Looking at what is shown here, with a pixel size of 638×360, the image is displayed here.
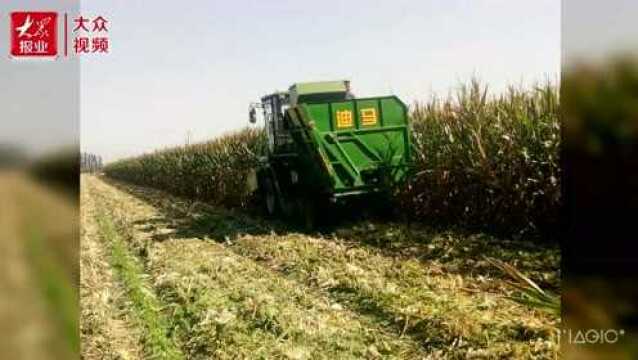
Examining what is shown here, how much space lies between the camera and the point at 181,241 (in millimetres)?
7328

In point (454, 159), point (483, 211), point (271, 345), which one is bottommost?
point (271, 345)

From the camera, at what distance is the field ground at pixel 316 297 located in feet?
10.6

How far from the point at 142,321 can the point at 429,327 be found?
1.92m

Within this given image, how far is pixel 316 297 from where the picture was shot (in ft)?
14.4

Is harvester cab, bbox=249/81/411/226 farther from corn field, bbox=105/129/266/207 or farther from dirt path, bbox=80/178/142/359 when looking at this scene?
dirt path, bbox=80/178/142/359

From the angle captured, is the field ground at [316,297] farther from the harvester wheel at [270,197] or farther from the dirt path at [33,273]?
the harvester wheel at [270,197]

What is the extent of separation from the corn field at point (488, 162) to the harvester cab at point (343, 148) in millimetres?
342

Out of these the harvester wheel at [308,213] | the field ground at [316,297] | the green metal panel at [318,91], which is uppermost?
the green metal panel at [318,91]

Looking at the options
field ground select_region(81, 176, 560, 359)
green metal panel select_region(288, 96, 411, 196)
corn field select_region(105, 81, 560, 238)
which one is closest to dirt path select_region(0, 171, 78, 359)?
field ground select_region(81, 176, 560, 359)

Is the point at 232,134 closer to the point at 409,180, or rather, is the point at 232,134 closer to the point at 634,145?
the point at 409,180

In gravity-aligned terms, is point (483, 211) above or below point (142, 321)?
above

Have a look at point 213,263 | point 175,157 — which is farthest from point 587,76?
point 175,157

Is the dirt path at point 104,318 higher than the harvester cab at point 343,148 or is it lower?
lower

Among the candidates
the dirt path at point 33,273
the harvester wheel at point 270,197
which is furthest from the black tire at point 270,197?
the dirt path at point 33,273
